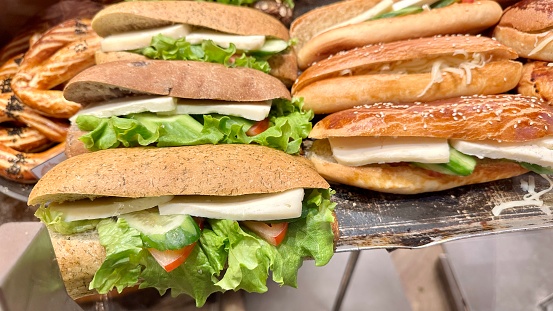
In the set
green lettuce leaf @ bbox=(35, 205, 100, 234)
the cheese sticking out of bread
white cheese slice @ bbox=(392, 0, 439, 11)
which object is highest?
white cheese slice @ bbox=(392, 0, 439, 11)

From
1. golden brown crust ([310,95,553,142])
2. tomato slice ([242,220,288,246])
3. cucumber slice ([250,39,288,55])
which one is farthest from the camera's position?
cucumber slice ([250,39,288,55])

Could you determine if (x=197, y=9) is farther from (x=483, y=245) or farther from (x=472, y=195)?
(x=483, y=245)

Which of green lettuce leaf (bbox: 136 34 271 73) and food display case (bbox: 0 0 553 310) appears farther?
green lettuce leaf (bbox: 136 34 271 73)

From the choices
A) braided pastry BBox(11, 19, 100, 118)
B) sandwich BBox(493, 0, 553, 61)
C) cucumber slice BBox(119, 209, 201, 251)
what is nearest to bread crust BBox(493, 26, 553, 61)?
sandwich BBox(493, 0, 553, 61)

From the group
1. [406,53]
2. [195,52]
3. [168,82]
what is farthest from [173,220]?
[406,53]

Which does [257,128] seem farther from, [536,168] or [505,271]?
[505,271]

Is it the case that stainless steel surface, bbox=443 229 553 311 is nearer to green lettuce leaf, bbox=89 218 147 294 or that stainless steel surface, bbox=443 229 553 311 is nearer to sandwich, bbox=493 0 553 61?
sandwich, bbox=493 0 553 61

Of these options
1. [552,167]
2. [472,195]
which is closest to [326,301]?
[472,195]
